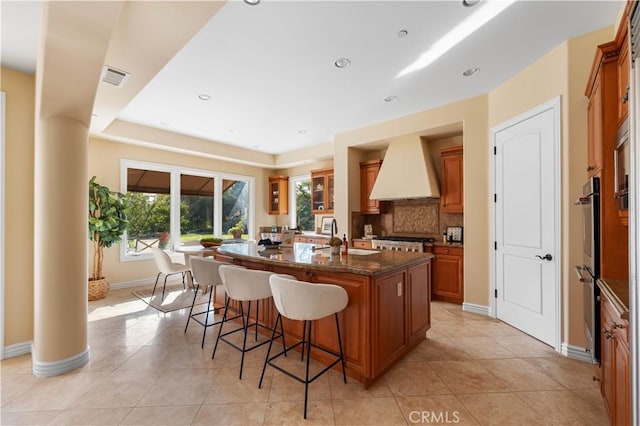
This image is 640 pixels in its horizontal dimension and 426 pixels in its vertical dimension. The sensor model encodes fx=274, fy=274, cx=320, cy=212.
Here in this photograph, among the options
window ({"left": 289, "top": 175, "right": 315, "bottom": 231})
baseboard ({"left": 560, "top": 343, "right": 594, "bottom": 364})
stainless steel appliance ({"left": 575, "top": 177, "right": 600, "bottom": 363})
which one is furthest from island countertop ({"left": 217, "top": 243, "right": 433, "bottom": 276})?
window ({"left": 289, "top": 175, "right": 315, "bottom": 231})

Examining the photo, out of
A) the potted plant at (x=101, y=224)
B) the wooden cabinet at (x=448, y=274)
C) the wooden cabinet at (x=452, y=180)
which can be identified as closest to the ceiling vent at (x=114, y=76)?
the potted plant at (x=101, y=224)

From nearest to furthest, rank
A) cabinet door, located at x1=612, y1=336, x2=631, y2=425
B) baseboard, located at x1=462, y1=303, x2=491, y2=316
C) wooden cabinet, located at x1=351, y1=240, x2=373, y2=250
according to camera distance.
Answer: cabinet door, located at x1=612, y1=336, x2=631, y2=425
baseboard, located at x1=462, y1=303, x2=491, y2=316
wooden cabinet, located at x1=351, y1=240, x2=373, y2=250

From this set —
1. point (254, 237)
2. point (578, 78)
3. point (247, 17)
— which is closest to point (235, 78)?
point (247, 17)

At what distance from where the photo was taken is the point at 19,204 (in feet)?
8.49

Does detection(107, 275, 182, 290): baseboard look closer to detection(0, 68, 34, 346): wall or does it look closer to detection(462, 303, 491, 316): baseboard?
detection(0, 68, 34, 346): wall

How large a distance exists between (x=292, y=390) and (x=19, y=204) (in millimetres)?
3037

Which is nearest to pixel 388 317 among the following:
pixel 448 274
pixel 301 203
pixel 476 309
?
pixel 476 309

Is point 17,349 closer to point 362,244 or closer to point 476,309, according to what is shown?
point 362,244

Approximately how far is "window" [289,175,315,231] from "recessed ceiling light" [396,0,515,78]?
4.40m

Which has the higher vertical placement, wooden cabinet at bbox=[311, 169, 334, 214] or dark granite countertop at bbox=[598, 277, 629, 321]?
wooden cabinet at bbox=[311, 169, 334, 214]

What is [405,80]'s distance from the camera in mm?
3230

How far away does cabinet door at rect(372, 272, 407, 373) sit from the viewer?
2145mm

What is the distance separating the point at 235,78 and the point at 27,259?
276cm

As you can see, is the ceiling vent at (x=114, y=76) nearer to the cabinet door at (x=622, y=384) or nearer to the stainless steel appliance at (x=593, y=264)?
the cabinet door at (x=622, y=384)
